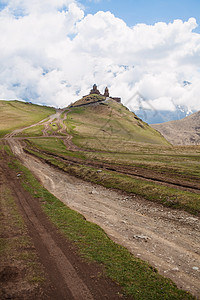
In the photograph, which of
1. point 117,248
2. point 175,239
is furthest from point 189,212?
point 117,248

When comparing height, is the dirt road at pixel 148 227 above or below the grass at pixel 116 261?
below

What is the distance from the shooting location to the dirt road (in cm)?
1323

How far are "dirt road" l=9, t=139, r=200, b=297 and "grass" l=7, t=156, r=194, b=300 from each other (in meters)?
1.44

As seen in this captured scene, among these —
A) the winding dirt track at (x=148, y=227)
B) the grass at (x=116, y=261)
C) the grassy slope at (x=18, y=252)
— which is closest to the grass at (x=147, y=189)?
the winding dirt track at (x=148, y=227)

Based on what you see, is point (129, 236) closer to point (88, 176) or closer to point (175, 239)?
point (175, 239)

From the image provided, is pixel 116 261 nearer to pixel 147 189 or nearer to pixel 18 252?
pixel 18 252

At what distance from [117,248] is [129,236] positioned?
11.1ft

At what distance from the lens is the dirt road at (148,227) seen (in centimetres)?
1323

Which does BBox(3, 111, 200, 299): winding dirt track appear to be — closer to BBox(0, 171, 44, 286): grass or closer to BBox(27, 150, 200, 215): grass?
BBox(27, 150, 200, 215): grass

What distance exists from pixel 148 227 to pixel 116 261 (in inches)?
296

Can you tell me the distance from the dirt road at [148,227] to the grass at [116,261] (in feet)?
4.71

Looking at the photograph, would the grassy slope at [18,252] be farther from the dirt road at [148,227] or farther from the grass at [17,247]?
the dirt road at [148,227]

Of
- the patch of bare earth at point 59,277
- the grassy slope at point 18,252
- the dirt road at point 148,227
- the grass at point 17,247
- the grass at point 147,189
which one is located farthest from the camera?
the grass at point 147,189

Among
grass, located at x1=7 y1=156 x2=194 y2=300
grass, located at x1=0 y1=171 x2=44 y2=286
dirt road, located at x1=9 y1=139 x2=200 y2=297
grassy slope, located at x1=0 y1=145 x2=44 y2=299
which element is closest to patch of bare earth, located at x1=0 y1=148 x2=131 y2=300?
grassy slope, located at x1=0 y1=145 x2=44 y2=299
